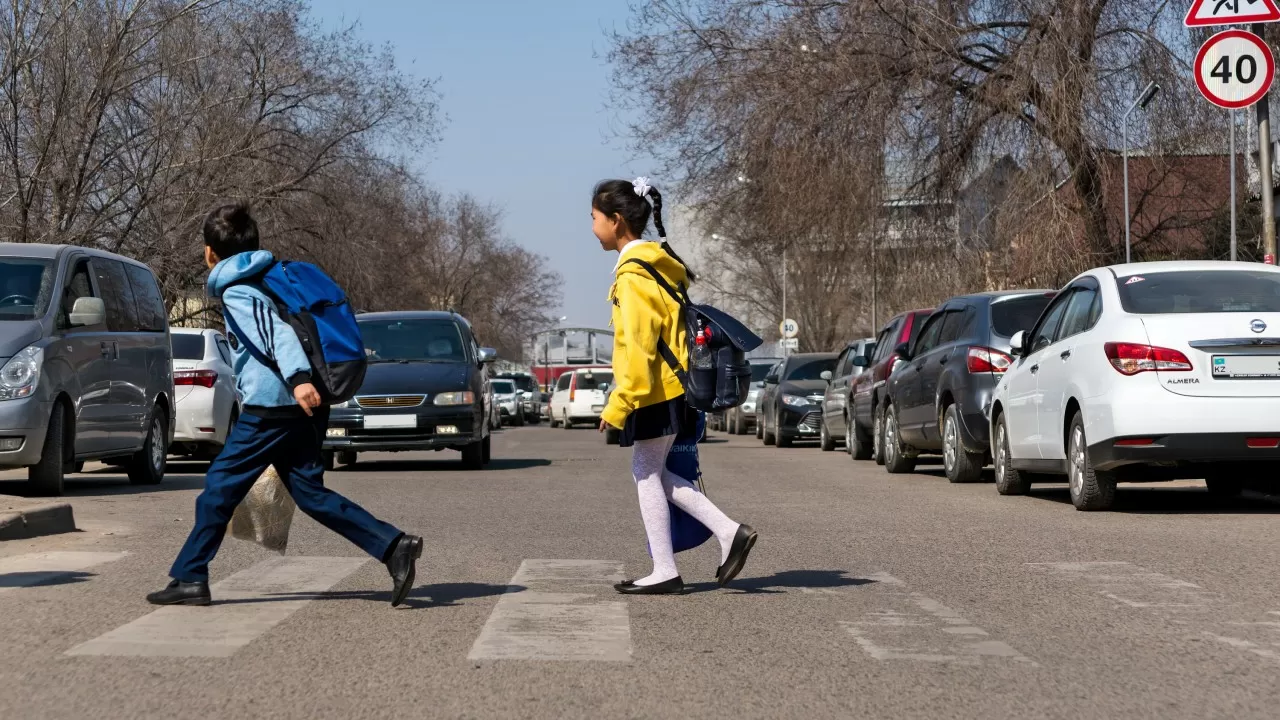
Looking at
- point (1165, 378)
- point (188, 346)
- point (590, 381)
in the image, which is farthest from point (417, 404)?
point (590, 381)

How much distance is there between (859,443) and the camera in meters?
22.3

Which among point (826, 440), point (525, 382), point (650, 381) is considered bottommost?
point (826, 440)

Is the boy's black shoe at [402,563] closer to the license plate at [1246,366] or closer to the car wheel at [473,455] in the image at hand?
the license plate at [1246,366]

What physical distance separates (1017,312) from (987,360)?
28.2 inches

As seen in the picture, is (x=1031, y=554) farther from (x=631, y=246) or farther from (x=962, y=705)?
(x=962, y=705)

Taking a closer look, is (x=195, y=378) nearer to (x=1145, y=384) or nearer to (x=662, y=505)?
(x=1145, y=384)

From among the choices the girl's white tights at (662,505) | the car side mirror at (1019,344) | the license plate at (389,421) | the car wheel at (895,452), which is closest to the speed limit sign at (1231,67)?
the car side mirror at (1019,344)

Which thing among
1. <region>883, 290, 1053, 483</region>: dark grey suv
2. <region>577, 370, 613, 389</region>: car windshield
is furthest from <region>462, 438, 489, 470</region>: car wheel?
<region>577, 370, 613, 389</region>: car windshield

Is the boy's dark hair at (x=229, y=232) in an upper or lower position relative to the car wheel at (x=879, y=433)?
upper

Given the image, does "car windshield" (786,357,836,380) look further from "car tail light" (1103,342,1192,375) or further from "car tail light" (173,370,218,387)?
"car tail light" (1103,342,1192,375)

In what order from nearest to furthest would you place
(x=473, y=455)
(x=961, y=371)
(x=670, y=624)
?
(x=670, y=624)
(x=961, y=371)
(x=473, y=455)

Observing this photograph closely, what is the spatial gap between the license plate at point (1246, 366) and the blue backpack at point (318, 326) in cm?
626

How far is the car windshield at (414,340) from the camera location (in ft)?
65.2

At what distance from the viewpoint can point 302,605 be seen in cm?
725
